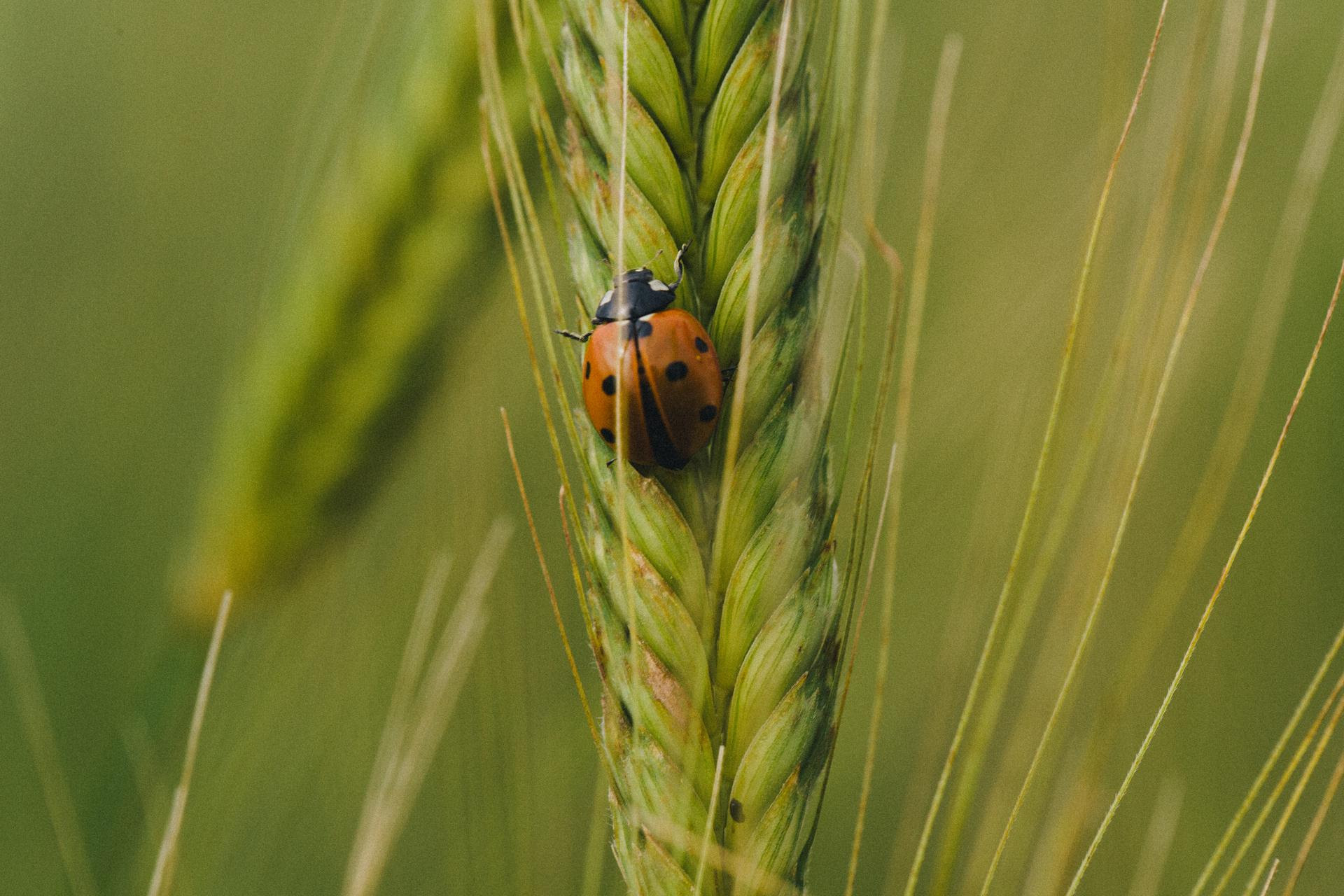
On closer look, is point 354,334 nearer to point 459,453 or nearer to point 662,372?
point 459,453

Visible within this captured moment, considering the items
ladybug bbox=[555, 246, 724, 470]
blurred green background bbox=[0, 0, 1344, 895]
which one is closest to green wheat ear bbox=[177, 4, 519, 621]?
blurred green background bbox=[0, 0, 1344, 895]

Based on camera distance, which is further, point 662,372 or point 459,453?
point 459,453

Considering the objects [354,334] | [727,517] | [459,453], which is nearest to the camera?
[727,517]

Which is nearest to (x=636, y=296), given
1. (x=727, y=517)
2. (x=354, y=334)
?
(x=727, y=517)

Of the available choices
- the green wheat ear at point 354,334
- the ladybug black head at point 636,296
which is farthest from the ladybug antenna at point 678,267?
the green wheat ear at point 354,334

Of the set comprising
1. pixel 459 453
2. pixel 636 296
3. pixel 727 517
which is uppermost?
pixel 636 296

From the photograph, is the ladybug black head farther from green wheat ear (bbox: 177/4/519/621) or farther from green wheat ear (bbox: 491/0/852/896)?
green wheat ear (bbox: 177/4/519/621)

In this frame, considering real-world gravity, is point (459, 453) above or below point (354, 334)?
below
